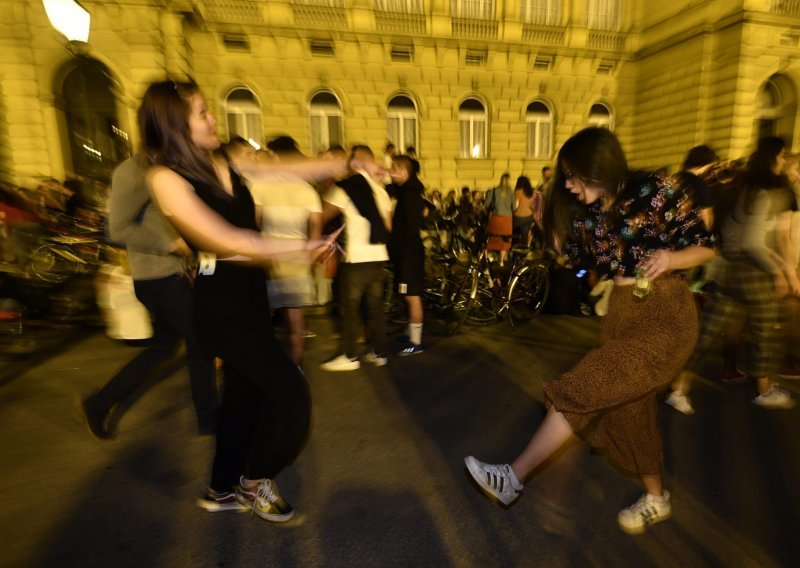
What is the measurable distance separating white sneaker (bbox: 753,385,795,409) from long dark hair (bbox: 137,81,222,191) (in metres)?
4.15

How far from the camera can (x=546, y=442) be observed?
7.47 feet

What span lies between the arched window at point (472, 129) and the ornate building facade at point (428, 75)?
5 cm

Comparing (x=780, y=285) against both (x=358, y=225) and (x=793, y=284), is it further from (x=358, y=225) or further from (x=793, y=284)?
(x=358, y=225)

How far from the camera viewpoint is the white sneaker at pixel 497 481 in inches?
95.4

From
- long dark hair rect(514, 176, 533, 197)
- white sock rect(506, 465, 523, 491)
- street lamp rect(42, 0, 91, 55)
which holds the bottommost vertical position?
white sock rect(506, 465, 523, 491)

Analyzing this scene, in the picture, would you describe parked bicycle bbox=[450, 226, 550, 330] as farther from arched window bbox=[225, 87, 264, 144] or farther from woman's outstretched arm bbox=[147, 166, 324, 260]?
arched window bbox=[225, 87, 264, 144]

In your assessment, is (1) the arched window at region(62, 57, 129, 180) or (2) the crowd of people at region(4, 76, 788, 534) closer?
(2) the crowd of people at region(4, 76, 788, 534)

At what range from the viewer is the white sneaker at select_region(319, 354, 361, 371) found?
459cm

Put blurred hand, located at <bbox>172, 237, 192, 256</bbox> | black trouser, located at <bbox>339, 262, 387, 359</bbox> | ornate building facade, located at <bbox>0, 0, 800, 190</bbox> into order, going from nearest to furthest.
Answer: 1. blurred hand, located at <bbox>172, 237, 192, 256</bbox>
2. black trouser, located at <bbox>339, 262, 387, 359</bbox>
3. ornate building facade, located at <bbox>0, 0, 800, 190</bbox>

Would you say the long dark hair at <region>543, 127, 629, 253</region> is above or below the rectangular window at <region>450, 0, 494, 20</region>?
below

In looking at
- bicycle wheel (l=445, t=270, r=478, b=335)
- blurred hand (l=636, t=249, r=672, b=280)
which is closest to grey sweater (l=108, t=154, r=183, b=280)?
blurred hand (l=636, t=249, r=672, b=280)

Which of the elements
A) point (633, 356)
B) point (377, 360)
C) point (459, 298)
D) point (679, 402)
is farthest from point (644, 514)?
point (459, 298)

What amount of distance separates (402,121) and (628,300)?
15894 millimetres

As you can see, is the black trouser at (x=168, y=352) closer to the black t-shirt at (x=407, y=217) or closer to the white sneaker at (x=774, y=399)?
the black t-shirt at (x=407, y=217)
